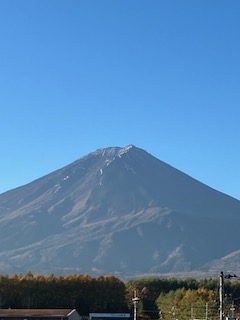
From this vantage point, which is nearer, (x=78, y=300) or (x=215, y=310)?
(x=215, y=310)

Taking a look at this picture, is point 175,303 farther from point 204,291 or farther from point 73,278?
point 73,278

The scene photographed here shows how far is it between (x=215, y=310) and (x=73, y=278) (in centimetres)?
2078

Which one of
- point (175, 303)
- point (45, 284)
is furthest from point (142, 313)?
point (45, 284)

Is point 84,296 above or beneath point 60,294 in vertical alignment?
beneath

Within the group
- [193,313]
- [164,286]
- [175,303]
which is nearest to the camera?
[193,313]

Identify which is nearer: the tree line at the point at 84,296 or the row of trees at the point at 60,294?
the tree line at the point at 84,296

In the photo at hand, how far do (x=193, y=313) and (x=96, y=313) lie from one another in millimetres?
14745

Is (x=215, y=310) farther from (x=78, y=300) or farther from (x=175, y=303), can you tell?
(x=78, y=300)

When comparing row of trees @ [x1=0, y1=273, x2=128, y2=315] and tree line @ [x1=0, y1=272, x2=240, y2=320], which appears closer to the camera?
tree line @ [x1=0, y1=272, x2=240, y2=320]

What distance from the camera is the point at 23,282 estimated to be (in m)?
91.2

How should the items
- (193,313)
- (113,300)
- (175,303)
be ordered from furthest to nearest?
1. (113,300)
2. (175,303)
3. (193,313)

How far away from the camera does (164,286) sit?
343 feet

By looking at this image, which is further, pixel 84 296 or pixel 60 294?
pixel 84 296

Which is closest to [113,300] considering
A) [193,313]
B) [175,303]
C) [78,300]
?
[78,300]
